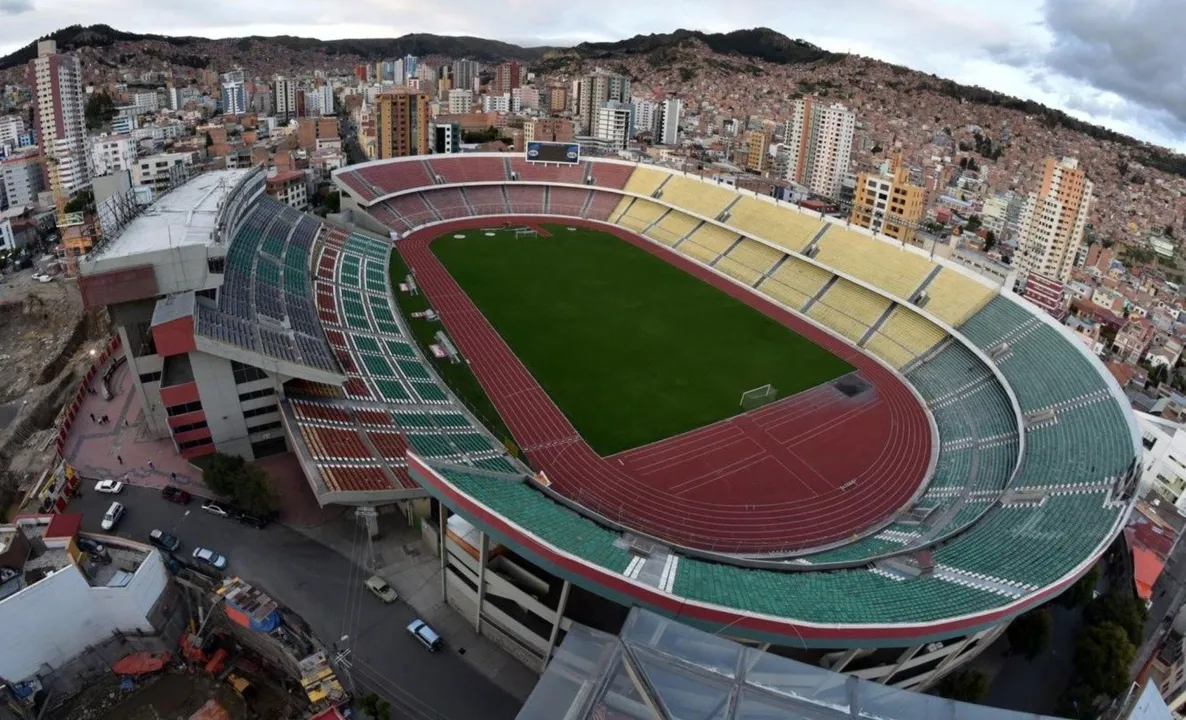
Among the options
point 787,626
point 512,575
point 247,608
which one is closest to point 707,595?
point 787,626

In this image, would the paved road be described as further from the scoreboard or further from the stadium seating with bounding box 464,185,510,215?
A: the scoreboard

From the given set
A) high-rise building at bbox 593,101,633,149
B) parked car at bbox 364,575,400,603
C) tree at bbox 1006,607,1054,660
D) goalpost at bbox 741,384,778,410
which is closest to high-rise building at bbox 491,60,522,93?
high-rise building at bbox 593,101,633,149

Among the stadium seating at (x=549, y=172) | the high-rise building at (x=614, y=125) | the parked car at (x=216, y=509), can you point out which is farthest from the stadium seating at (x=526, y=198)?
the parked car at (x=216, y=509)

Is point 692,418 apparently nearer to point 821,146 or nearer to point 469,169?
point 469,169

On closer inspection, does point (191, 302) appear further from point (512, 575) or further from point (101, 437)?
point (512, 575)

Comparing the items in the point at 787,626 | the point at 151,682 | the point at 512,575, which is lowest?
the point at 151,682

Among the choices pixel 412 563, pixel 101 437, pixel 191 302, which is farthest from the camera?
pixel 101 437

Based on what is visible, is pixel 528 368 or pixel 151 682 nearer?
pixel 151 682
